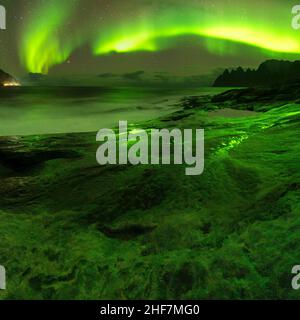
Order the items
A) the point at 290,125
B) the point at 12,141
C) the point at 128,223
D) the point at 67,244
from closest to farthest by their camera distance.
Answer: the point at 67,244, the point at 128,223, the point at 290,125, the point at 12,141

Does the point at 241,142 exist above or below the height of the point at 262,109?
below

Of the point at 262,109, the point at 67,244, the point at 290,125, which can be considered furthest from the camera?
the point at 262,109

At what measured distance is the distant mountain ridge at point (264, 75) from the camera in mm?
76062

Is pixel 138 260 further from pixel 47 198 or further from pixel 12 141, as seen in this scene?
pixel 12 141

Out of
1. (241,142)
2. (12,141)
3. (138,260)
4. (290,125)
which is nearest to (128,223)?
(138,260)

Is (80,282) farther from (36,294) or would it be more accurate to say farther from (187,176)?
(187,176)

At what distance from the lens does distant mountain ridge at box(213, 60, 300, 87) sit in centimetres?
7606

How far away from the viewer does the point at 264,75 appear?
289 feet

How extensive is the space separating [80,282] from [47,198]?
195 cm

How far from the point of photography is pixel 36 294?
321 cm

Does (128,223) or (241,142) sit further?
(241,142)

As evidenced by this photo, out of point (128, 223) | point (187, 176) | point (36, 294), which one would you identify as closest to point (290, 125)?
point (187, 176)

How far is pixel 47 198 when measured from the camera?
4969mm
